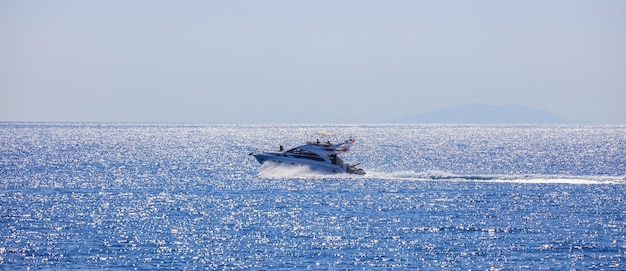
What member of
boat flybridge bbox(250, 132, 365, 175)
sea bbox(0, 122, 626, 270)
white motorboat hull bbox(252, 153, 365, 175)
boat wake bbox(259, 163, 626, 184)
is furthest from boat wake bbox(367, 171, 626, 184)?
boat flybridge bbox(250, 132, 365, 175)

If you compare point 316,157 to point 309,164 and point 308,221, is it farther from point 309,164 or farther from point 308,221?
point 308,221

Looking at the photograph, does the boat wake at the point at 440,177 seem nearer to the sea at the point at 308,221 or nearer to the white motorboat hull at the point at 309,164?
the sea at the point at 308,221

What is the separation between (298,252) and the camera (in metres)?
54.2

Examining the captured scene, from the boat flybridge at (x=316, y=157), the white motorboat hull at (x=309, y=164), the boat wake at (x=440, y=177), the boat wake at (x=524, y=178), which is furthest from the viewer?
the white motorboat hull at (x=309, y=164)

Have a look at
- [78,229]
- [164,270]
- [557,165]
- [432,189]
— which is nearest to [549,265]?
[164,270]

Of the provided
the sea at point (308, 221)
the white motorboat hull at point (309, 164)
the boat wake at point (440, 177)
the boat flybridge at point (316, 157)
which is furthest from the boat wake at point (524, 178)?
the boat flybridge at point (316, 157)

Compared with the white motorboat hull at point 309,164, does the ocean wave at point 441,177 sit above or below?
below

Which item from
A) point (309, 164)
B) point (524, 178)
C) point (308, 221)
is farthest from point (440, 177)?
point (308, 221)

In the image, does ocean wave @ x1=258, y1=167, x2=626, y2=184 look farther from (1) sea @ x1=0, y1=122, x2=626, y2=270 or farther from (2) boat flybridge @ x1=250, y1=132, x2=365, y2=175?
(2) boat flybridge @ x1=250, y1=132, x2=365, y2=175

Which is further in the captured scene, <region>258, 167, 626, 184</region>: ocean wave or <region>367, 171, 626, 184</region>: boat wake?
<region>258, 167, 626, 184</region>: ocean wave

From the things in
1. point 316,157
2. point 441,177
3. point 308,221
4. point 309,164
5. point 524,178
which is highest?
point 316,157

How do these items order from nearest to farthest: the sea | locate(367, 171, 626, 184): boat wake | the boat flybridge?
the sea → locate(367, 171, 626, 184): boat wake → the boat flybridge

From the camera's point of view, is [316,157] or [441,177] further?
[316,157]

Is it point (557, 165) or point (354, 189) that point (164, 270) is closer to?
point (354, 189)
